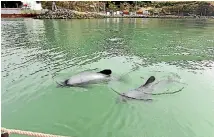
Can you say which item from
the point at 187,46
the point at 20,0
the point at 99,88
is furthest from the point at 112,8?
the point at 99,88

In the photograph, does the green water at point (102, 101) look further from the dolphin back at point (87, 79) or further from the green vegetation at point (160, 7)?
the green vegetation at point (160, 7)

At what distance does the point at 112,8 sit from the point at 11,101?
70.7 metres

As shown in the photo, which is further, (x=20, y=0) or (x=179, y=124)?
(x=20, y=0)

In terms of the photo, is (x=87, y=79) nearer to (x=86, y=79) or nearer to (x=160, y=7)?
(x=86, y=79)

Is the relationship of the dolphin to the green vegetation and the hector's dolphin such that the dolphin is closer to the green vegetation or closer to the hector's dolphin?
the hector's dolphin

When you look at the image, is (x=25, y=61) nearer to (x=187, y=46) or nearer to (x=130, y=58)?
(x=130, y=58)

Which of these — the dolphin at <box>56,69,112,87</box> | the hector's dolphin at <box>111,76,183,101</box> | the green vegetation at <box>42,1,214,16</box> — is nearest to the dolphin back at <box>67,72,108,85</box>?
the dolphin at <box>56,69,112,87</box>

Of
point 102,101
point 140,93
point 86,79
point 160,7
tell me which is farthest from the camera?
point 160,7

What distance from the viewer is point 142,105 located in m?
8.82

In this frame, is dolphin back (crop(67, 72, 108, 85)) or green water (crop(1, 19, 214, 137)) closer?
green water (crop(1, 19, 214, 137))

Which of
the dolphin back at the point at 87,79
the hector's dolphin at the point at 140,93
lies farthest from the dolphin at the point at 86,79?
the hector's dolphin at the point at 140,93

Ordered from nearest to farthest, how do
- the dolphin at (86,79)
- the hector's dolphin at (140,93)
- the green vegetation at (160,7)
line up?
the hector's dolphin at (140,93) → the dolphin at (86,79) → the green vegetation at (160,7)

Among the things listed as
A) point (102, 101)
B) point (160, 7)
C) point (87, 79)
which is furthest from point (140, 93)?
point (160, 7)

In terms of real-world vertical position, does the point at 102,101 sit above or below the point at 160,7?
below
